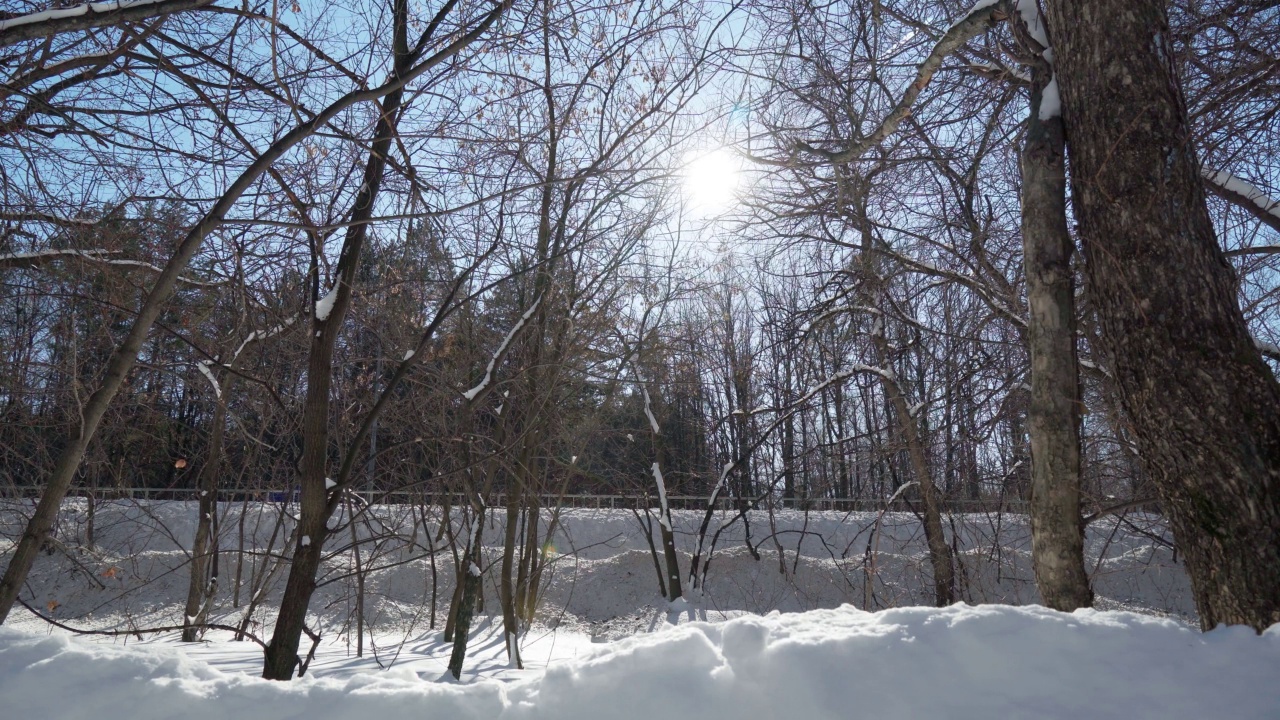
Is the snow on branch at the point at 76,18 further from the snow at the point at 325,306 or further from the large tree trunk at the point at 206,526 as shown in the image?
the large tree trunk at the point at 206,526

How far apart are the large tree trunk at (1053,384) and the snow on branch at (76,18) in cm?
409

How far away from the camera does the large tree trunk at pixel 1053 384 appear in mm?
3902

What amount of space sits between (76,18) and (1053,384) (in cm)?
482

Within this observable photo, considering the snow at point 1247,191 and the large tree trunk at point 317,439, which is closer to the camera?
the large tree trunk at point 317,439

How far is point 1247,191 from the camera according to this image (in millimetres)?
4840

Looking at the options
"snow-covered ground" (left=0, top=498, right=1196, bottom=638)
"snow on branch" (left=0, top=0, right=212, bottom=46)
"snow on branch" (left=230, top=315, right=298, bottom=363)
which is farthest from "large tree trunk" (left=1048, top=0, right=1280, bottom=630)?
"snow-covered ground" (left=0, top=498, right=1196, bottom=638)

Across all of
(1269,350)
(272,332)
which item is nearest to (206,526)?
(272,332)

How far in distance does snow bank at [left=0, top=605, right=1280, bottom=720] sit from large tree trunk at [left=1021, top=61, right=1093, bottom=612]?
1.82 metres

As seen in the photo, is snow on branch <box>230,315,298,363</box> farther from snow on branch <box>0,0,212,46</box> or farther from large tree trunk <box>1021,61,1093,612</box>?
large tree trunk <box>1021,61,1093,612</box>

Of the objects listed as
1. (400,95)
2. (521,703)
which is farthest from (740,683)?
(400,95)

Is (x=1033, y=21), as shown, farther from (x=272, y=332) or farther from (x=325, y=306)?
(x=272, y=332)

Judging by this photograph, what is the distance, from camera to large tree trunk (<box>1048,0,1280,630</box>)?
264 cm

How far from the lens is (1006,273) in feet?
24.8

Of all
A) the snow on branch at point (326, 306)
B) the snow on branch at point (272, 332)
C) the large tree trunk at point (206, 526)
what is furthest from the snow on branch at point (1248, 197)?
the large tree trunk at point (206, 526)
